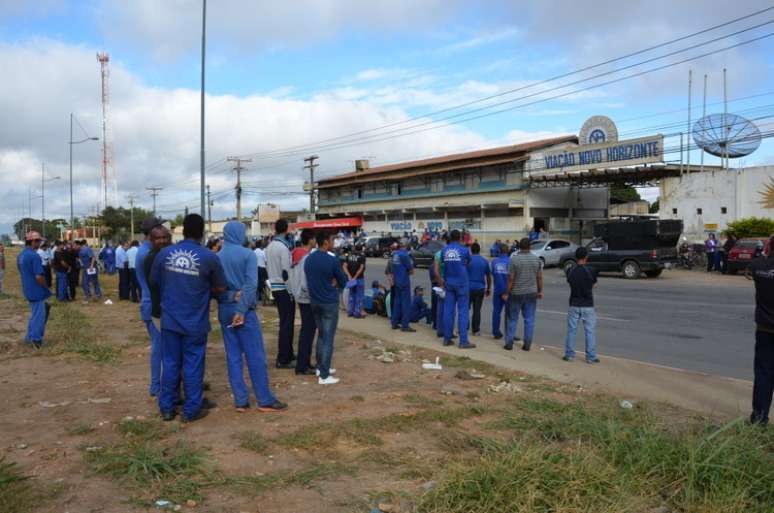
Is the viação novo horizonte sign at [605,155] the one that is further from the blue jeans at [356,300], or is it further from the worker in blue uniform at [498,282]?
the worker in blue uniform at [498,282]

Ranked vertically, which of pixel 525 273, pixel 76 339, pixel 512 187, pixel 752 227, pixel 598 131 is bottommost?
pixel 76 339

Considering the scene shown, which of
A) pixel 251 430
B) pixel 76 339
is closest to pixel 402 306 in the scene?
pixel 76 339

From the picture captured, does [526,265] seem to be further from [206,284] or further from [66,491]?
[66,491]

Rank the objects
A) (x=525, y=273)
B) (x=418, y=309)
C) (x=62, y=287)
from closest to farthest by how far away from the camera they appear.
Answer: (x=525, y=273)
(x=418, y=309)
(x=62, y=287)

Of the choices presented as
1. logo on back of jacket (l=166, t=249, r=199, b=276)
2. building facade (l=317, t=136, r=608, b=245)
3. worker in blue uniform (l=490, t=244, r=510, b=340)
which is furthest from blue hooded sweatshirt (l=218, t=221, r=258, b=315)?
building facade (l=317, t=136, r=608, b=245)

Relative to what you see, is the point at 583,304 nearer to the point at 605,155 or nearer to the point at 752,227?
the point at 752,227

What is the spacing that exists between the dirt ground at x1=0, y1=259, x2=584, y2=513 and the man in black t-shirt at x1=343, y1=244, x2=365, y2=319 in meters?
3.99

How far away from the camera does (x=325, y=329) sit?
708 cm

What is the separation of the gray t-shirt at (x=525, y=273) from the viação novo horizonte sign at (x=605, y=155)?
1084 inches

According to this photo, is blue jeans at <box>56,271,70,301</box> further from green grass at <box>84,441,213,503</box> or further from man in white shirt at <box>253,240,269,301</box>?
green grass at <box>84,441,213,503</box>

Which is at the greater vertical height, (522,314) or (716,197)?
(716,197)

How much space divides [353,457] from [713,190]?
101 ft

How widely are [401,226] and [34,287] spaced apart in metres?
45.5

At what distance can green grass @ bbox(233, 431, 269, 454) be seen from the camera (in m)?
4.96
